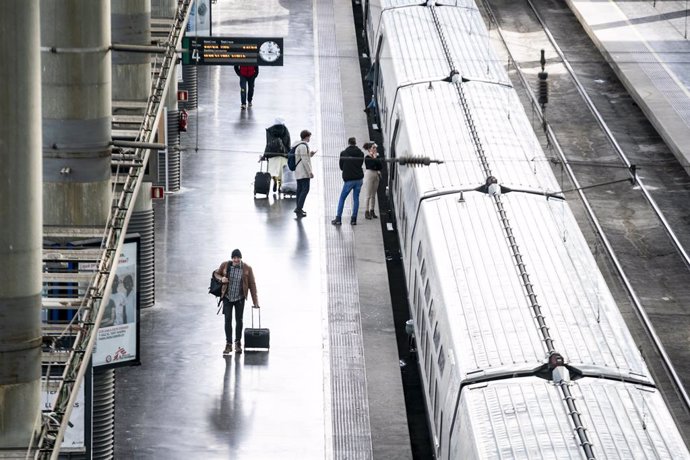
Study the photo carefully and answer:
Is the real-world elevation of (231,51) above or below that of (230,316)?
above

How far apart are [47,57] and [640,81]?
1012 inches

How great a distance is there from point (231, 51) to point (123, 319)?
1398 cm

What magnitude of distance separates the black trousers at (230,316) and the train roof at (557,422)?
727 centimetres

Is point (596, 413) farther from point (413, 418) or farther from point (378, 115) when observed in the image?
point (378, 115)

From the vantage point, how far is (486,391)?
17375 millimetres

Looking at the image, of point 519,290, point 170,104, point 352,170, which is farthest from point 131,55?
point 352,170

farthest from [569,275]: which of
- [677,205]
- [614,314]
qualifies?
[677,205]

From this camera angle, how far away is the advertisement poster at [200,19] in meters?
34.9

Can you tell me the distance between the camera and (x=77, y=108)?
→ 18.0m

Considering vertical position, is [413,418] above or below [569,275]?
below

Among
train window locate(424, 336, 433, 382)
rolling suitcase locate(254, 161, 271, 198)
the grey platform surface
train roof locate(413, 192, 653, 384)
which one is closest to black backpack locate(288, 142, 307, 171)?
the grey platform surface

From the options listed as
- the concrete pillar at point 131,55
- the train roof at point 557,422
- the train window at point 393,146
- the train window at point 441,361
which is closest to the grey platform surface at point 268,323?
the train window at point 393,146

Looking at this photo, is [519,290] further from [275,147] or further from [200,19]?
[200,19]

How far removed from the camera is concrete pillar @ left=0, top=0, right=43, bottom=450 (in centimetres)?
1237
